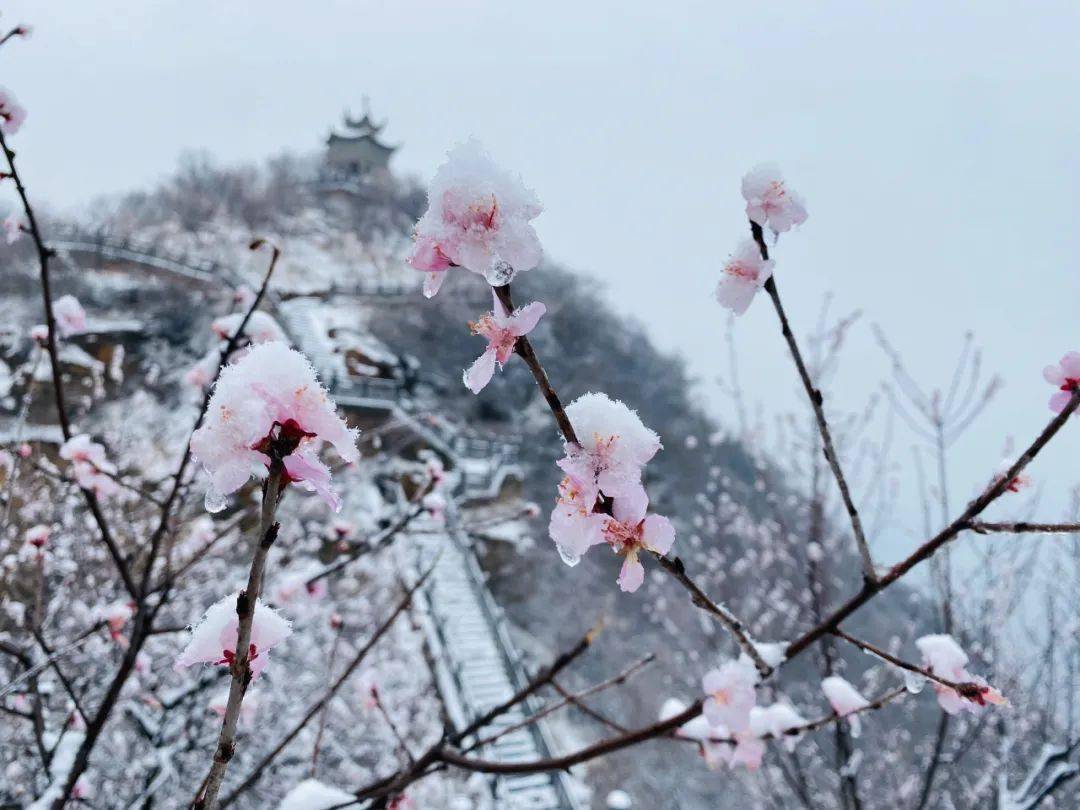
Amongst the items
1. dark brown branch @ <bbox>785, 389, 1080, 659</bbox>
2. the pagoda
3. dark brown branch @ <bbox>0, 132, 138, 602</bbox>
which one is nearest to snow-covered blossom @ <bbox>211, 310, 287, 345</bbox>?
dark brown branch @ <bbox>0, 132, 138, 602</bbox>

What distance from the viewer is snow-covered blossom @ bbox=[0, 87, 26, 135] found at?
180 centimetres

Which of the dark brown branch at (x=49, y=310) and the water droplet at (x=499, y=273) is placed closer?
the water droplet at (x=499, y=273)

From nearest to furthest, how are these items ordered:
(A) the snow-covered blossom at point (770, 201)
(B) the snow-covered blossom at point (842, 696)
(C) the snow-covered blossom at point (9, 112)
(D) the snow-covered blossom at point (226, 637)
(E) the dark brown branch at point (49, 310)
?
(D) the snow-covered blossom at point (226, 637) < (A) the snow-covered blossom at point (770, 201) < (B) the snow-covered blossom at point (842, 696) < (E) the dark brown branch at point (49, 310) < (C) the snow-covered blossom at point (9, 112)

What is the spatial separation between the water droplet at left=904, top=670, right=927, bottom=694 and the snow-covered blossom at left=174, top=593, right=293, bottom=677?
907mm

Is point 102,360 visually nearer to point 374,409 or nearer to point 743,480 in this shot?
point 374,409

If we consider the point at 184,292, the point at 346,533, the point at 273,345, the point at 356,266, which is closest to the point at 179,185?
the point at 356,266

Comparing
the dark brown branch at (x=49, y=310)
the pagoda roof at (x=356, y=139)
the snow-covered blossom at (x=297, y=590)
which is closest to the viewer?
the dark brown branch at (x=49, y=310)

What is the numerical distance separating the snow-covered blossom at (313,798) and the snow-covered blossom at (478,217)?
3.23 feet

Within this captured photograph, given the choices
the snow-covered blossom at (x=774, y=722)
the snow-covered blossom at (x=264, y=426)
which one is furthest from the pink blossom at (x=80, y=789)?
the snow-covered blossom at (x=774, y=722)

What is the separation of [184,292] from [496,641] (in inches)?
591

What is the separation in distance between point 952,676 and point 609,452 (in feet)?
3.13

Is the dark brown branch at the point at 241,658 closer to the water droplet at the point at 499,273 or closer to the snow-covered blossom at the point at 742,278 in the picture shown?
the water droplet at the point at 499,273

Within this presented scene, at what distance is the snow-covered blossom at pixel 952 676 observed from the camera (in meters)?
0.94

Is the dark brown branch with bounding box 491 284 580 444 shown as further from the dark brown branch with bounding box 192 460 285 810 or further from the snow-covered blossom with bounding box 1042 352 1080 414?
the snow-covered blossom with bounding box 1042 352 1080 414
